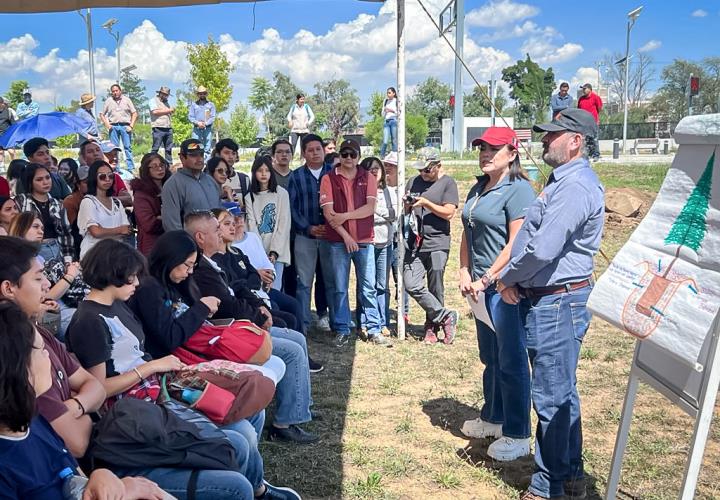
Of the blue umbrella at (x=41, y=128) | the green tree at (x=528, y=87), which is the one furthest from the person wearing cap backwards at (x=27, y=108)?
the green tree at (x=528, y=87)

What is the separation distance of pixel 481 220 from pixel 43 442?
257 cm

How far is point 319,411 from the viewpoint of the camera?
469 cm

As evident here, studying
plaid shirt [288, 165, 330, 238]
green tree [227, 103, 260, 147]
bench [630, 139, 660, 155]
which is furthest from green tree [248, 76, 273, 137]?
plaid shirt [288, 165, 330, 238]

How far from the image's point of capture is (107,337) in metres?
2.76

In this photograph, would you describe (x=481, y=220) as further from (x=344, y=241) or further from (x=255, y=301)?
(x=344, y=241)

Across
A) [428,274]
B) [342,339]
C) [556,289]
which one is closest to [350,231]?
[428,274]

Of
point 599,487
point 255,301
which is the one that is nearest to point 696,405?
point 599,487

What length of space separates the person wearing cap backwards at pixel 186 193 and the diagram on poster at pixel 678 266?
142 inches

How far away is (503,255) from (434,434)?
4.58 ft

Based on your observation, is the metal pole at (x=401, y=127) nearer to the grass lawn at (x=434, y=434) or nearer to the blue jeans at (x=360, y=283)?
the blue jeans at (x=360, y=283)

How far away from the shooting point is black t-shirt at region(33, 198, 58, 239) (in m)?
5.18

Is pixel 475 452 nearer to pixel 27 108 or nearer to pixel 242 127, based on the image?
pixel 27 108

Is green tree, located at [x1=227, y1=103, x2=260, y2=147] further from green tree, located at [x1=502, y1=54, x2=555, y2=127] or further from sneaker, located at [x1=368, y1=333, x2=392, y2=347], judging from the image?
sneaker, located at [x1=368, y1=333, x2=392, y2=347]

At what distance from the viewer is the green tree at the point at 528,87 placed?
167 ft
